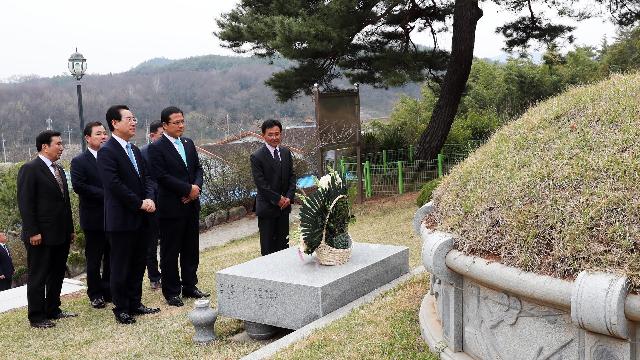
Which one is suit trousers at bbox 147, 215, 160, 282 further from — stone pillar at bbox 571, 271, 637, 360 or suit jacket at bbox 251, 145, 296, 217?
stone pillar at bbox 571, 271, 637, 360

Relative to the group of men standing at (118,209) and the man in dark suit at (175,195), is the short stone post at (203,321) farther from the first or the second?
the man in dark suit at (175,195)

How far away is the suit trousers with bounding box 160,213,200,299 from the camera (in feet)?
20.9

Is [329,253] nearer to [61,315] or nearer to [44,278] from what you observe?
[44,278]

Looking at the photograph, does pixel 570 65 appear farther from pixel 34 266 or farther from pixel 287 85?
pixel 34 266

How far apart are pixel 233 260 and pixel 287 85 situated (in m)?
7.06

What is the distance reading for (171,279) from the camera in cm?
646

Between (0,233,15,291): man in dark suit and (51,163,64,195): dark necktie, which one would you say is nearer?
(51,163,64,195): dark necktie

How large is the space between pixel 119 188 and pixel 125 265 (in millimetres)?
772

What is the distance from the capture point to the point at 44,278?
20.2 ft

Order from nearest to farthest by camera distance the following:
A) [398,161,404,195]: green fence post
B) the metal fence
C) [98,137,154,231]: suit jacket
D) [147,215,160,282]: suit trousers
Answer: [98,137,154,231]: suit jacket
[147,215,160,282]: suit trousers
[398,161,404,195]: green fence post
the metal fence

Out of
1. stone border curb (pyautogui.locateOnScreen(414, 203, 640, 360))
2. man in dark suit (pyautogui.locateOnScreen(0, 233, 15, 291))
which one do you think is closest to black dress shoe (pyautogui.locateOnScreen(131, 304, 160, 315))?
stone border curb (pyautogui.locateOnScreen(414, 203, 640, 360))

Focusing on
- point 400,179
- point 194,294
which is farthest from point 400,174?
point 194,294

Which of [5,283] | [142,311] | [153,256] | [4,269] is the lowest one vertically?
[5,283]

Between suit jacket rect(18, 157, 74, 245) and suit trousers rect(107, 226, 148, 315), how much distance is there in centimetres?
59
